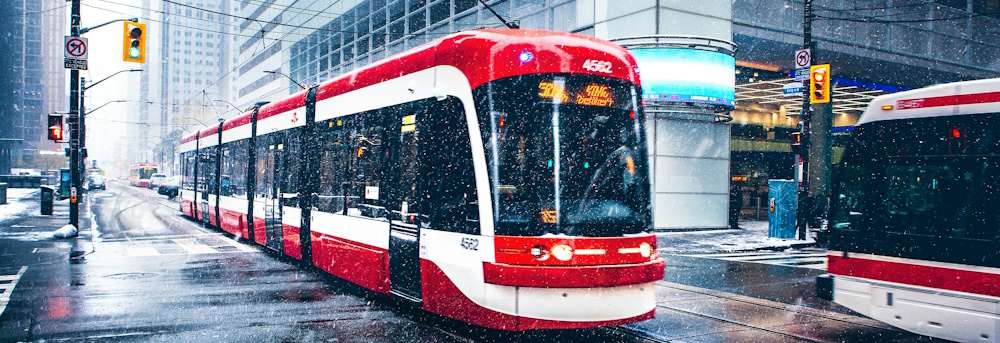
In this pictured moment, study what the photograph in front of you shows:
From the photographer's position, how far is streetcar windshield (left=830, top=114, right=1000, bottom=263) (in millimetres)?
6648

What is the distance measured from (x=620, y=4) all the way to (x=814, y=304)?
1480 centimetres

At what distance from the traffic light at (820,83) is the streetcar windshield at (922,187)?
11.8 metres

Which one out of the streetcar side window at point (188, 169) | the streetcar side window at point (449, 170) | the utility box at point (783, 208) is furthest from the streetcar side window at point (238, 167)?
the utility box at point (783, 208)

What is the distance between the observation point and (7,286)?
11477 millimetres

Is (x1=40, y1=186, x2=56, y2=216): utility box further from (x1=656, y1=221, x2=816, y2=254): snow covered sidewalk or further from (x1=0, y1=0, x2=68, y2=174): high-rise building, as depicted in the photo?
(x1=0, y1=0, x2=68, y2=174): high-rise building

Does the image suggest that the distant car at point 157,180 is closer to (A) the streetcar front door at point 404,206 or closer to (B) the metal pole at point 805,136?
(B) the metal pole at point 805,136

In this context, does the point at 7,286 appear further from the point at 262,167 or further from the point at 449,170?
the point at 449,170

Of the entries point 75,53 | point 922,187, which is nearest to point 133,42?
point 75,53

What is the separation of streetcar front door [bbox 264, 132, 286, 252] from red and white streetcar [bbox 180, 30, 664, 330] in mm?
5087

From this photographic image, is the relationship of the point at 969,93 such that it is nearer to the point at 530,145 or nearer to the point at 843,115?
the point at 530,145

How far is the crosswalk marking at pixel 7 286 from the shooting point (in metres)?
10.0

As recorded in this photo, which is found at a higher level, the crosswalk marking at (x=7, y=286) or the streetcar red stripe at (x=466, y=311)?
the streetcar red stripe at (x=466, y=311)

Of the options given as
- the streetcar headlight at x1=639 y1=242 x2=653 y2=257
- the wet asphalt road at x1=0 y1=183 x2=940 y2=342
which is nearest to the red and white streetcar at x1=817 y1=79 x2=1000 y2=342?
the wet asphalt road at x1=0 y1=183 x2=940 y2=342

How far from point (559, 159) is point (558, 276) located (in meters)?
1.11
